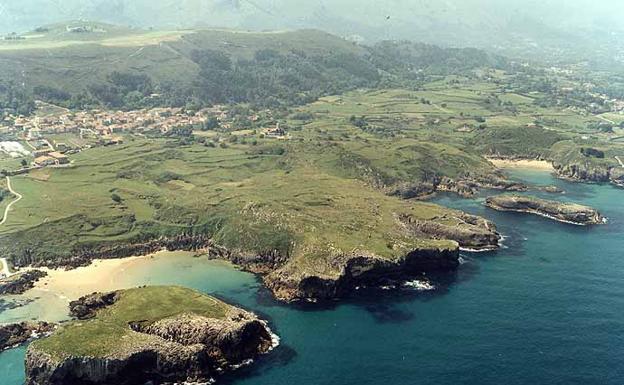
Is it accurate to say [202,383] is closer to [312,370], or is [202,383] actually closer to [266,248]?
[312,370]

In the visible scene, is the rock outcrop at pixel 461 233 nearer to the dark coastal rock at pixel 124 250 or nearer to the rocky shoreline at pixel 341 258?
the rocky shoreline at pixel 341 258

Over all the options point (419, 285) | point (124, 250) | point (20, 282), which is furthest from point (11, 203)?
point (419, 285)

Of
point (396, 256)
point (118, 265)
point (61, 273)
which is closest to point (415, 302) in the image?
point (396, 256)

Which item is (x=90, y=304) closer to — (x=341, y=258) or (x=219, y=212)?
(x=219, y=212)

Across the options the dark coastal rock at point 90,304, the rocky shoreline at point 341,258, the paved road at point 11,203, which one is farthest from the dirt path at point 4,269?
the dark coastal rock at point 90,304

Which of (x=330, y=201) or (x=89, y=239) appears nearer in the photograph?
(x=89, y=239)

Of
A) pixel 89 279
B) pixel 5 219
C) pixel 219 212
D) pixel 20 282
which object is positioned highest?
pixel 219 212
